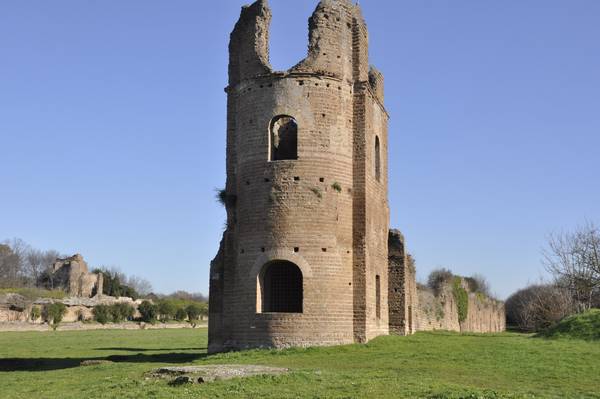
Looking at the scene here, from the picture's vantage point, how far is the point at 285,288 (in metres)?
21.0

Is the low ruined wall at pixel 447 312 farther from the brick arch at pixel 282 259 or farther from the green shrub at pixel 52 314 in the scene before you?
the green shrub at pixel 52 314

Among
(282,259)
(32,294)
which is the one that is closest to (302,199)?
(282,259)

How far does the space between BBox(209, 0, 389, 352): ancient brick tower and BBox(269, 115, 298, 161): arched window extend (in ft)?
0.22

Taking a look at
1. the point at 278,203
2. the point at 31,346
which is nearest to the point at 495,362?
the point at 278,203

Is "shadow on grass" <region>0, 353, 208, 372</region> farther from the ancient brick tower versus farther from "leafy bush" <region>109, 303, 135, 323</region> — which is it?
→ "leafy bush" <region>109, 303, 135, 323</region>

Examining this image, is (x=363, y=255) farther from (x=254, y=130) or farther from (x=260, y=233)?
(x=254, y=130)

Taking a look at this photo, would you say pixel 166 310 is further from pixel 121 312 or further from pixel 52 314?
pixel 52 314

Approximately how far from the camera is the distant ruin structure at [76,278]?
70062 millimetres

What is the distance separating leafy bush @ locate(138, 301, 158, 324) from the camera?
62213mm

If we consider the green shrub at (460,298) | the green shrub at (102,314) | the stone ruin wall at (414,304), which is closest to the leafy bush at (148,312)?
the green shrub at (102,314)

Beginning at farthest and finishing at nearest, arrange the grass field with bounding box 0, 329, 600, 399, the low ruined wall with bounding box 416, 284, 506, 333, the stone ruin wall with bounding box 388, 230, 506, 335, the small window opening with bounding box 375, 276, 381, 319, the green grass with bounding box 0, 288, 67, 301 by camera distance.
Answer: the green grass with bounding box 0, 288, 67, 301, the low ruined wall with bounding box 416, 284, 506, 333, the stone ruin wall with bounding box 388, 230, 506, 335, the small window opening with bounding box 375, 276, 381, 319, the grass field with bounding box 0, 329, 600, 399

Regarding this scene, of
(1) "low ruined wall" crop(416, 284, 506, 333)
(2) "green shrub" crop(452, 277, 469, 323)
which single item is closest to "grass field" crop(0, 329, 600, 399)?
(1) "low ruined wall" crop(416, 284, 506, 333)

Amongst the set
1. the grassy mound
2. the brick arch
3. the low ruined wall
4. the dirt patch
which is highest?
the brick arch

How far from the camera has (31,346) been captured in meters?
29.7
